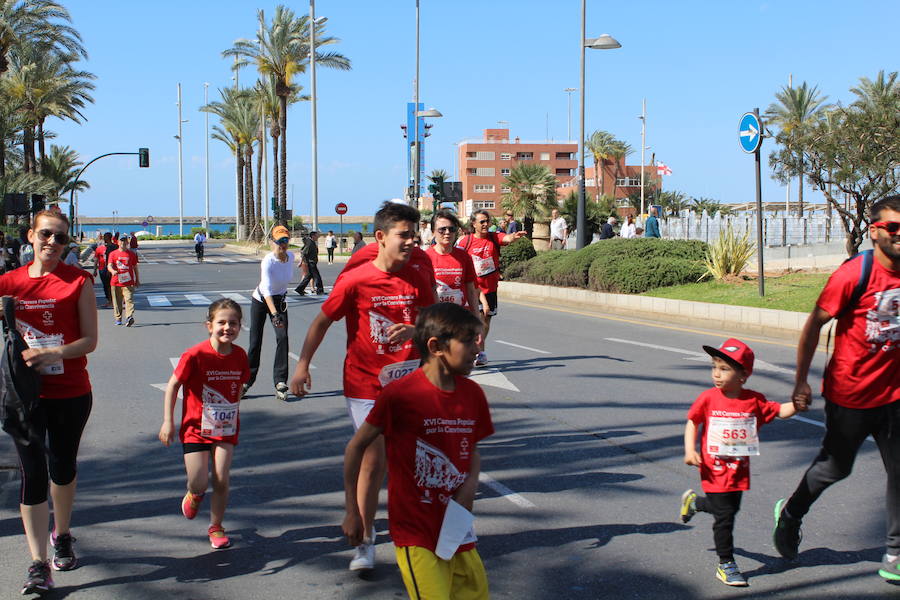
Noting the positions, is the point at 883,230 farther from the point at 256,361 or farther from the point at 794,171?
the point at 794,171

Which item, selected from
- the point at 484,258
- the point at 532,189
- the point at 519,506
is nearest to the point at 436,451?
the point at 519,506

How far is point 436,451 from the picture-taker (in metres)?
3.52

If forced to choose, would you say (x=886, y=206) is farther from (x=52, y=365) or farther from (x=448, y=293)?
(x=448, y=293)

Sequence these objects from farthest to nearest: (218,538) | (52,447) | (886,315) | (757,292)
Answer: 1. (757,292)
2. (218,538)
3. (52,447)
4. (886,315)

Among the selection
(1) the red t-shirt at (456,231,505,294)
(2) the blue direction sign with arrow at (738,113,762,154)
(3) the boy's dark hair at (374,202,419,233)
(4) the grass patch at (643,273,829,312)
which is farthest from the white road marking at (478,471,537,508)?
(2) the blue direction sign with arrow at (738,113,762,154)

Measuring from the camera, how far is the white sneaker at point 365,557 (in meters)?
4.80

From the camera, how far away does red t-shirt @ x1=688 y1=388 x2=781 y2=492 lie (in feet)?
14.9

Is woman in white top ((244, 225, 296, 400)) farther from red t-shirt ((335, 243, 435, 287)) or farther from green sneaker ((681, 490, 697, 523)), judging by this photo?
green sneaker ((681, 490, 697, 523))

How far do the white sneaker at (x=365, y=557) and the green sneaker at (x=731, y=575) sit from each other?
5.57 feet

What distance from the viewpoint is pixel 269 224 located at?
67938 millimetres

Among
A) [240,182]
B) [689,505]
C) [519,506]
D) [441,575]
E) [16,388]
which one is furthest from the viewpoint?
[240,182]

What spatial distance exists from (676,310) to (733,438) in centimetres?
1419

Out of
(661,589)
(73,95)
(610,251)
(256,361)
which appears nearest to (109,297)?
(610,251)

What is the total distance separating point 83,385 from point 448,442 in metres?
2.21
